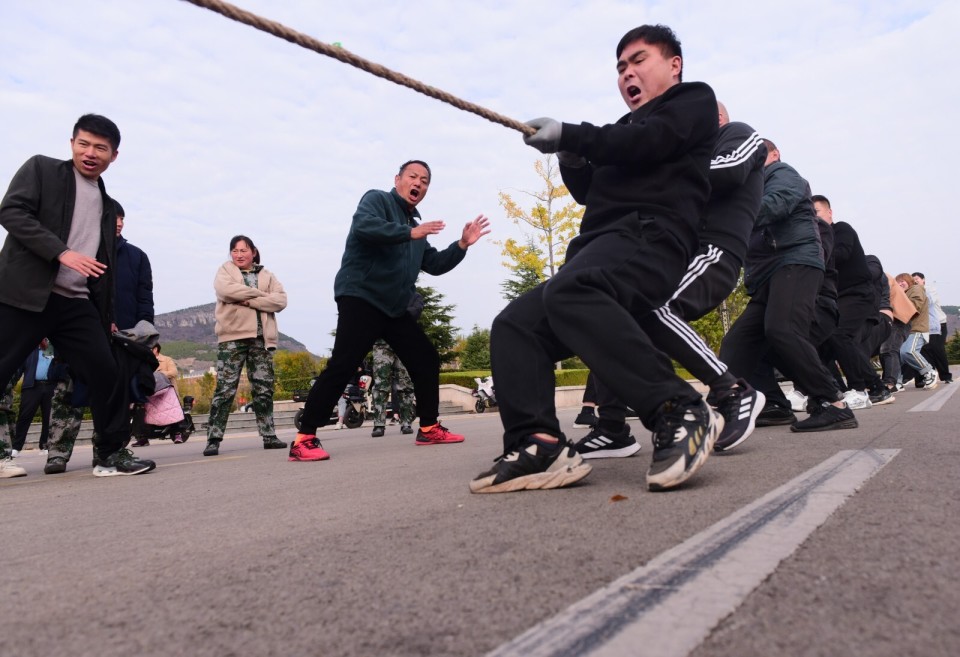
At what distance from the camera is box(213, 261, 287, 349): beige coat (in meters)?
7.07

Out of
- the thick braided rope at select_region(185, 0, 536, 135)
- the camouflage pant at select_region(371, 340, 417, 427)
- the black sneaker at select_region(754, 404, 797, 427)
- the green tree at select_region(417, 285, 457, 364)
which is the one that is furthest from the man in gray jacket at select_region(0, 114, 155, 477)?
the green tree at select_region(417, 285, 457, 364)

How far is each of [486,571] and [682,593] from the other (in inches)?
16.4

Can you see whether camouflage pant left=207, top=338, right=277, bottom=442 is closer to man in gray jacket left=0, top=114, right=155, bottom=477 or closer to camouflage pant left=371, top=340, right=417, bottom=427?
camouflage pant left=371, top=340, right=417, bottom=427

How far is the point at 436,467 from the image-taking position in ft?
13.0

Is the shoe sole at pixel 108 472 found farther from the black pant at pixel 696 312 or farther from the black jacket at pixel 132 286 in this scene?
the black pant at pixel 696 312

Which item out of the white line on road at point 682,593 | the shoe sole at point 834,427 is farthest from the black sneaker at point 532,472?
the shoe sole at point 834,427

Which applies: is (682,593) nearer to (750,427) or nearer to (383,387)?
(750,427)

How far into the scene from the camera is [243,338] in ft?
23.3

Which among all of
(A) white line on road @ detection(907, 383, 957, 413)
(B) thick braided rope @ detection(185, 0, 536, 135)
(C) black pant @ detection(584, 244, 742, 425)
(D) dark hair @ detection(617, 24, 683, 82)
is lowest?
(A) white line on road @ detection(907, 383, 957, 413)

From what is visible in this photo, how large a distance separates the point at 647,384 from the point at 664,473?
1.20 feet

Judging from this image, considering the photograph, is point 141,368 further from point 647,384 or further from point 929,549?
point 929,549

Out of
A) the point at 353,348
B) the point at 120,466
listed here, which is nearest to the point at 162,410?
the point at 120,466

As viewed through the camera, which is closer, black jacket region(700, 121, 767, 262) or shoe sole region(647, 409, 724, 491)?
shoe sole region(647, 409, 724, 491)

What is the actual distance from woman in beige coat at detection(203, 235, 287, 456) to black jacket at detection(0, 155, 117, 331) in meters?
2.57
